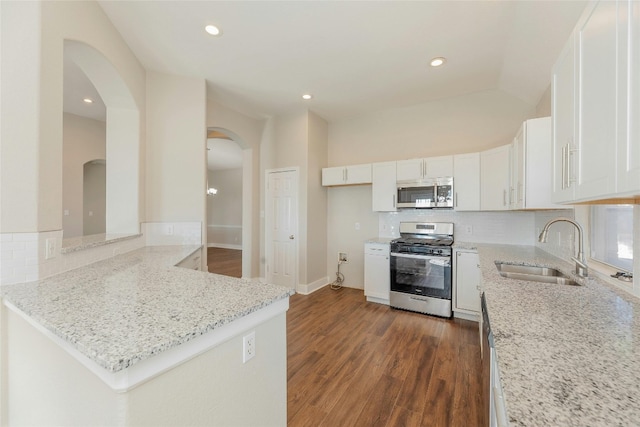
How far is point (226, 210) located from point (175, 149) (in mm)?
6895

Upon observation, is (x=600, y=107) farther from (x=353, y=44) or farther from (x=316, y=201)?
(x=316, y=201)

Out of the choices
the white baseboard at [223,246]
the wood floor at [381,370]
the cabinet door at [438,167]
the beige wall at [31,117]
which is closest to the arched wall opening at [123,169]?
the beige wall at [31,117]

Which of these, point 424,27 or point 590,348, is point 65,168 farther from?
point 590,348

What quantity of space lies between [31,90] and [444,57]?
11.1ft

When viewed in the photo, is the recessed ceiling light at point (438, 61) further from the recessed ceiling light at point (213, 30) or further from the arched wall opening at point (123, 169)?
the arched wall opening at point (123, 169)

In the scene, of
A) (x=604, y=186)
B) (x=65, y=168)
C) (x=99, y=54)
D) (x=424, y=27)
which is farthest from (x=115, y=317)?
(x=65, y=168)

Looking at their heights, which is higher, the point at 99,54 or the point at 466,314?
the point at 99,54

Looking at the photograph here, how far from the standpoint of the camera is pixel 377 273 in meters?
3.68

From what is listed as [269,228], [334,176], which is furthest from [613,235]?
[269,228]

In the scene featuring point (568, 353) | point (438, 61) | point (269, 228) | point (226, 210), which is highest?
point (438, 61)

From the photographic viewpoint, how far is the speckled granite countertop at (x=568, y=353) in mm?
571

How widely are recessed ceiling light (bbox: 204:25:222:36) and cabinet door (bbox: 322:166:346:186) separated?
7.84 ft

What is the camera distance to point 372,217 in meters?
4.27

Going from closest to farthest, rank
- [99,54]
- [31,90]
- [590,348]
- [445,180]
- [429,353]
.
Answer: [590,348], [31,90], [99,54], [429,353], [445,180]
